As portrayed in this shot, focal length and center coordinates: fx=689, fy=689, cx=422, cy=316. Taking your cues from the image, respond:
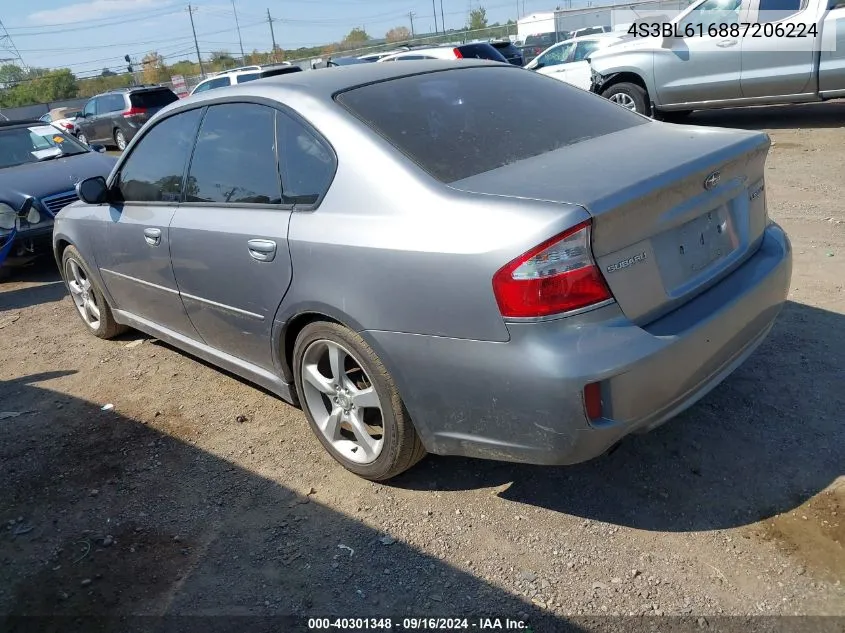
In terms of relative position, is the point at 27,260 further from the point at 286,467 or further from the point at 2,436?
the point at 286,467

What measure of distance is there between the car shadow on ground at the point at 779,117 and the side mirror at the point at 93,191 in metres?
9.16

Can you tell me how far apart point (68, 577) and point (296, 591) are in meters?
0.97

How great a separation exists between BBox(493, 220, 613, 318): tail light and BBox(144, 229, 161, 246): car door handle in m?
2.28

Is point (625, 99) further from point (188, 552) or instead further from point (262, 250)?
point (188, 552)

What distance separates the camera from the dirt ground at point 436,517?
2.41 metres

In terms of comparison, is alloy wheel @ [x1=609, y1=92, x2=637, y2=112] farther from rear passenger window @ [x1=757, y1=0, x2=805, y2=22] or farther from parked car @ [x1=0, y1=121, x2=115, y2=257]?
parked car @ [x1=0, y1=121, x2=115, y2=257]

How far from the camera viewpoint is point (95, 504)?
3203 mm

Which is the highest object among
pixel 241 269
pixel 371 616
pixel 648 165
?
pixel 648 165

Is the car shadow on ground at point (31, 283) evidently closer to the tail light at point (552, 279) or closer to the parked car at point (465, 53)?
the tail light at point (552, 279)

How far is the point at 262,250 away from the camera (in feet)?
9.98

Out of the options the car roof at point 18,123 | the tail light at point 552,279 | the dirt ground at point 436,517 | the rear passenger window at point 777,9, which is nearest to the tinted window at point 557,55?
the rear passenger window at point 777,9

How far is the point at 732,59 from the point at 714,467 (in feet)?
26.9

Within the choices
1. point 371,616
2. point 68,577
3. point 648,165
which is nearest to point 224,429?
point 68,577

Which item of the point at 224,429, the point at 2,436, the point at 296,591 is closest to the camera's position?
the point at 296,591
